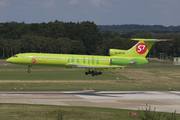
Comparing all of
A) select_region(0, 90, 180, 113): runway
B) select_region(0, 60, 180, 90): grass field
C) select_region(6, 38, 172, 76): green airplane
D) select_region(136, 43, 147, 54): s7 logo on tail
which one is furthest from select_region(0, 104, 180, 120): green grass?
select_region(0, 60, 180, 90): grass field

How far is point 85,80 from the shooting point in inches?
3858

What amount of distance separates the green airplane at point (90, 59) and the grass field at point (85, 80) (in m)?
15.2

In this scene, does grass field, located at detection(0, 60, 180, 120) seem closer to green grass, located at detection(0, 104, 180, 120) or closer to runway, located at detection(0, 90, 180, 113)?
green grass, located at detection(0, 104, 180, 120)

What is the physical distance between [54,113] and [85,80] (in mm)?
48329

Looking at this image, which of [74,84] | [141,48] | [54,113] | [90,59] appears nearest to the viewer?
[54,113]

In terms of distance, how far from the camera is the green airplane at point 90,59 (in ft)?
216

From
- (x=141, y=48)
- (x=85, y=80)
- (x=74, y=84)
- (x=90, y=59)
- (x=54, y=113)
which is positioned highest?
Answer: (x=141, y=48)

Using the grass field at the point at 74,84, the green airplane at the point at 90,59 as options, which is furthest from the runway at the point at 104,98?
the green airplane at the point at 90,59

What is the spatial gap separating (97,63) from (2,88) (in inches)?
1112

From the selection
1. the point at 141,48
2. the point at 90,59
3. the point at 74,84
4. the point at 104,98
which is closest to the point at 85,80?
the point at 74,84

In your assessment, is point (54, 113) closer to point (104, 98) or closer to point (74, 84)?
point (104, 98)

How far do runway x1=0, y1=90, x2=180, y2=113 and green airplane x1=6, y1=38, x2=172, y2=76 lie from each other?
21.7ft

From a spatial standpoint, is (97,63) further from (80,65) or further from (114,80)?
(114,80)

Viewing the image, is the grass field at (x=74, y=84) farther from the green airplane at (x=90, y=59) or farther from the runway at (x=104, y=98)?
the green airplane at (x=90, y=59)
